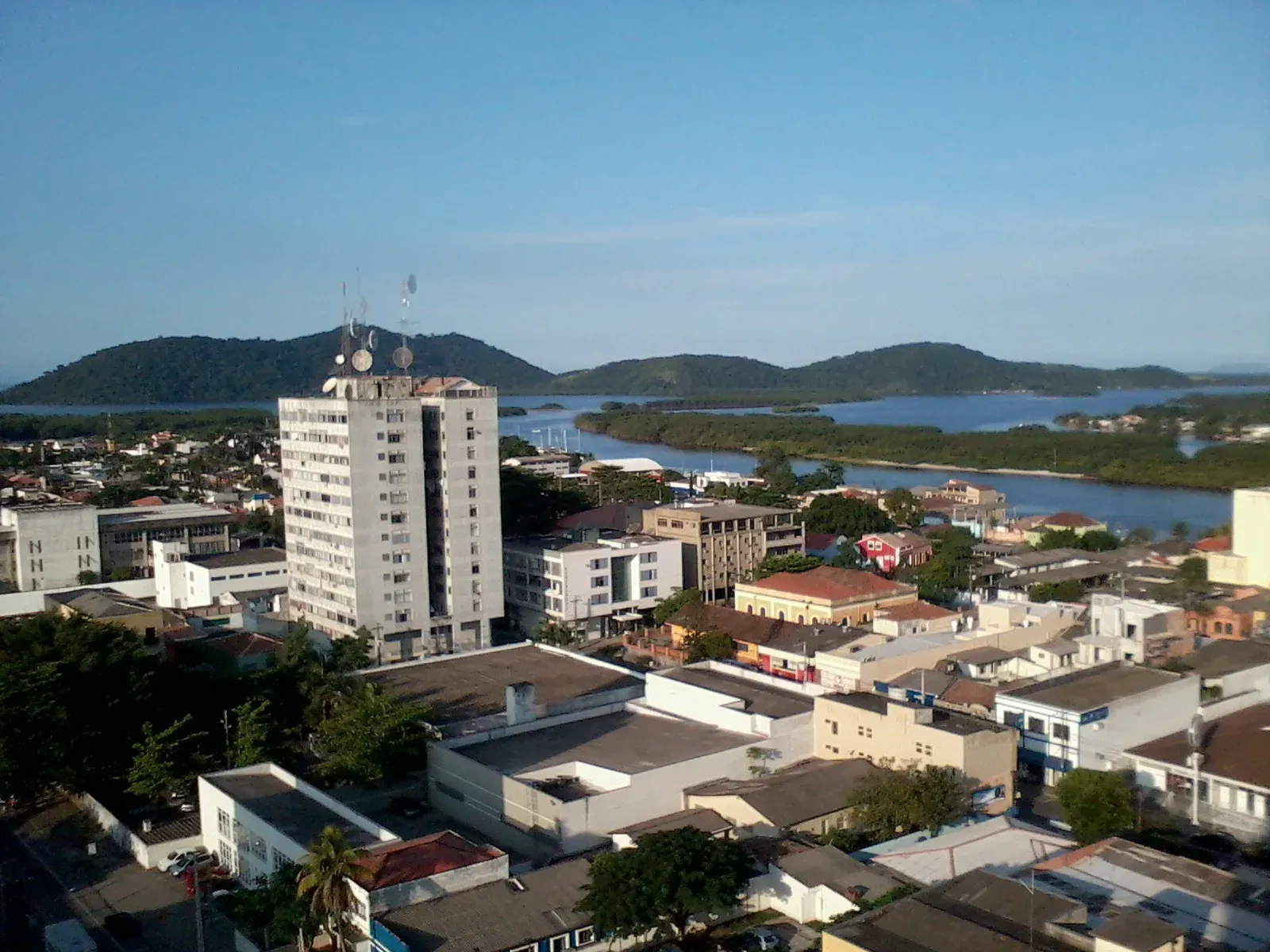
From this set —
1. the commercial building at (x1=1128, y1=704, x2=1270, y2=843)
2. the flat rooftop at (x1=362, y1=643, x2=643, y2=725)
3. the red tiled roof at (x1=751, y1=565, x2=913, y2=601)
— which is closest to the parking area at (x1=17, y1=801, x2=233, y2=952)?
the flat rooftop at (x1=362, y1=643, x2=643, y2=725)

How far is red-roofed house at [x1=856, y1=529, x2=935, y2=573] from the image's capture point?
44.5ft

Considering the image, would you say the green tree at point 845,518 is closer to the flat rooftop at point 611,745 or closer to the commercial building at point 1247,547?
the commercial building at point 1247,547

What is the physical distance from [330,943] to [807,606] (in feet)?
20.3

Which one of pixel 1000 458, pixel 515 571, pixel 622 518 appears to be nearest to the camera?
pixel 515 571

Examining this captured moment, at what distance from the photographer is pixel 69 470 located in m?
22.3

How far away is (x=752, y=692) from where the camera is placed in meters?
7.31

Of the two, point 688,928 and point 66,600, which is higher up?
point 66,600

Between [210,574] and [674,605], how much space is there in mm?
4707

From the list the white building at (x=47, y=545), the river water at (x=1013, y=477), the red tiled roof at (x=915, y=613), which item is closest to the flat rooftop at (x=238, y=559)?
the white building at (x=47, y=545)

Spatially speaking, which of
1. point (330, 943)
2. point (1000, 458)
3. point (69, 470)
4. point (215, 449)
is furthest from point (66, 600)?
point (215, 449)

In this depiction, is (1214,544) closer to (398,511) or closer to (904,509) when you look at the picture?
(398,511)

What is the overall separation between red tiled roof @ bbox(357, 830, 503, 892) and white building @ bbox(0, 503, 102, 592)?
941cm

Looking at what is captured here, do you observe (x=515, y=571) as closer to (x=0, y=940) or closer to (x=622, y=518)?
(x=622, y=518)

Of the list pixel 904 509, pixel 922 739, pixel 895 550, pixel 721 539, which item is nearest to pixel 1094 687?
pixel 922 739
